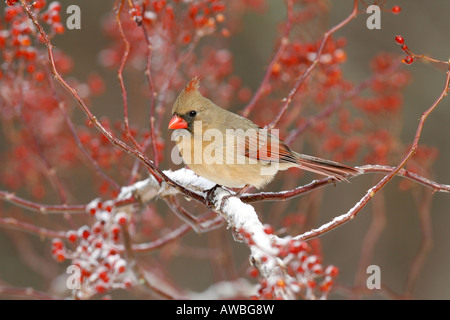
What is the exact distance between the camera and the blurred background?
4.14 meters

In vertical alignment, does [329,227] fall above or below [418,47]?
below

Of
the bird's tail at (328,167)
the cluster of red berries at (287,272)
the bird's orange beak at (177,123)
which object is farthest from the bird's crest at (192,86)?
the cluster of red berries at (287,272)

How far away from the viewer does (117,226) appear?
2.18 m

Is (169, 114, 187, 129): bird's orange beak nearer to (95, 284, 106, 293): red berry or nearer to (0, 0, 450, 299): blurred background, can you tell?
(95, 284, 106, 293): red berry

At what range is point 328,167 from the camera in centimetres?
227

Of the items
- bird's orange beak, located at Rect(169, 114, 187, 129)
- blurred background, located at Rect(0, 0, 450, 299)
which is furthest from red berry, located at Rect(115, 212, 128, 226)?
blurred background, located at Rect(0, 0, 450, 299)

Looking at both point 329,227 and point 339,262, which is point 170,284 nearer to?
point 339,262

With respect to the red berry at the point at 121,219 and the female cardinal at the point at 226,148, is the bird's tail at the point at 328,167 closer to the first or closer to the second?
the female cardinal at the point at 226,148

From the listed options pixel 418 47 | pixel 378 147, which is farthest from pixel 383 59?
pixel 418 47

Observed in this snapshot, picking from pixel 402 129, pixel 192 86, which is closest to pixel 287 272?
pixel 192 86

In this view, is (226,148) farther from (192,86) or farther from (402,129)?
(402,129)

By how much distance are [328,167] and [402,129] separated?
226 centimetres

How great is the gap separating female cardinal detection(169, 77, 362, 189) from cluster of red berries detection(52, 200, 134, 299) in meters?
0.43
